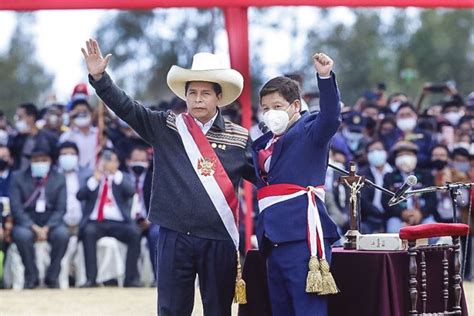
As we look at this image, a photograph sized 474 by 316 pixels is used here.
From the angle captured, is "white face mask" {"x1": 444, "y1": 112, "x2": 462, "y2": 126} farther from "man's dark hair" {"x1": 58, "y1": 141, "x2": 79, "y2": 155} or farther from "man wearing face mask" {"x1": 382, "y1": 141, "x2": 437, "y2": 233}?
"man's dark hair" {"x1": 58, "y1": 141, "x2": 79, "y2": 155}

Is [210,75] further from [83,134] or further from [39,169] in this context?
[83,134]

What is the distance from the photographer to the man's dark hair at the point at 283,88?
21.1 ft

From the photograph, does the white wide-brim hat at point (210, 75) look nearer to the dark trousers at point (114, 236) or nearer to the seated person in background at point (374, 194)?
the dark trousers at point (114, 236)

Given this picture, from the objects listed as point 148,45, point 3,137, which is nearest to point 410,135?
point 3,137

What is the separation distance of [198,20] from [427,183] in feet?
59.0

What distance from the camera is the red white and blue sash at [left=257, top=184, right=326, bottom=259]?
252 inches

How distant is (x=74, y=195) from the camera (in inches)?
534

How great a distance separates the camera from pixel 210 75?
676 centimetres

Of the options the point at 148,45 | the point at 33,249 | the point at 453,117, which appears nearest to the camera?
the point at 33,249

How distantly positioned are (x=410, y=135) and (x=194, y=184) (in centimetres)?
822

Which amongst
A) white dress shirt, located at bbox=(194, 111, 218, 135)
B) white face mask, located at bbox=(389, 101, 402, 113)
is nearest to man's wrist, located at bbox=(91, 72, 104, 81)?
white dress shirt, located at bbox=(194, 111, 218, 135)

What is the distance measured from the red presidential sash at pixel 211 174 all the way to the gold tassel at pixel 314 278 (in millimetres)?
584

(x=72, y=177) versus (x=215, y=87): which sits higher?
(x=72, y=177)

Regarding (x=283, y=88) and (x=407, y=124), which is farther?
(x=407, y=124)
